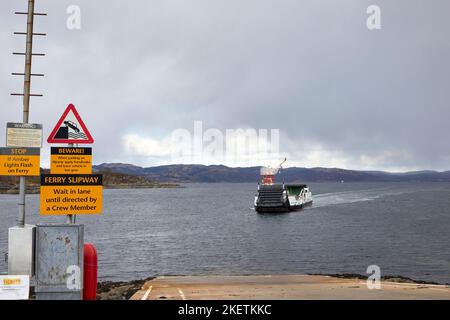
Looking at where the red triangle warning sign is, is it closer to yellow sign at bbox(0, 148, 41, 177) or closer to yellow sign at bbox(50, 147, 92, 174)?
yellow sign at bbox(50, 147, 92, 174)

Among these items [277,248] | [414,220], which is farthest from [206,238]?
[414,220]

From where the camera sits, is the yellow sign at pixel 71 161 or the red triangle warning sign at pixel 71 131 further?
the yellow sign at pixel 71 161

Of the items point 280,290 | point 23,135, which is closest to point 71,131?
point 23,135

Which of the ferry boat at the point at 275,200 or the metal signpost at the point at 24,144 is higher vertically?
the metal signpost at the point at 24,144

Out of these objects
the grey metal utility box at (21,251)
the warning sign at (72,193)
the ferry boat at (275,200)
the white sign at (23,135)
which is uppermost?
the white sign at (23,135)

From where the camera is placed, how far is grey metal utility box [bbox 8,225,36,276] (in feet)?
35.2

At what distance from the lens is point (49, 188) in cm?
1095

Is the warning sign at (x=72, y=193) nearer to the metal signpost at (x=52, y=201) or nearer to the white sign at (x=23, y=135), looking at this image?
the metal signpost at (x=52, y=201)

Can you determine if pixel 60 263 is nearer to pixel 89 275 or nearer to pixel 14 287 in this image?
pixel 89 275

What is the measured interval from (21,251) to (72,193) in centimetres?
179

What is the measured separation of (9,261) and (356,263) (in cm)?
3578

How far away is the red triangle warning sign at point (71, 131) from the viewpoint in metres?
10.8

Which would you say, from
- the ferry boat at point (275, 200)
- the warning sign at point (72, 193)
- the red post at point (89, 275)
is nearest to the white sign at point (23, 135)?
the warning sign at point (72, 193)

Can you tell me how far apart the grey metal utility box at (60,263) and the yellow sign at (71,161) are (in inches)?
53.8
